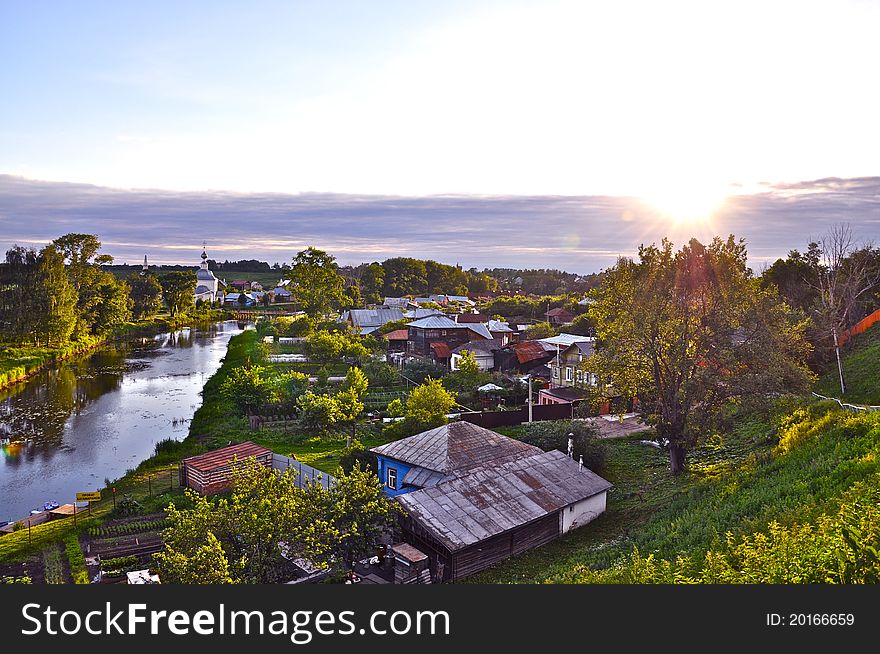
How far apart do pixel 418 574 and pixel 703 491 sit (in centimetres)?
813

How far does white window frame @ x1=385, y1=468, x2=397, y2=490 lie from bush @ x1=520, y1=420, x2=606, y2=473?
20.1 ft

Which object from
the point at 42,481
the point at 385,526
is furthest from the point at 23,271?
the point at 385,526

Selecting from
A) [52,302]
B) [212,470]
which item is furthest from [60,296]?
[212,470]

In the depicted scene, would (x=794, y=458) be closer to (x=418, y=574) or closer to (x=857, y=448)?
Result: (x=857, y=448)

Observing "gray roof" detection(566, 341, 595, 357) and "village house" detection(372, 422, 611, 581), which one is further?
"gray roof" detection(566, 341, 595, 357)

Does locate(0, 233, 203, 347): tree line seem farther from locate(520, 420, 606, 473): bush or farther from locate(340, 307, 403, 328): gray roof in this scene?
locate(520, 420, 606, 473): bush

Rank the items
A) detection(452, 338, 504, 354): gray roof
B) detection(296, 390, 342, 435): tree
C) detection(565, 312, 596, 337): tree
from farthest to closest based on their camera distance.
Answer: detection(565, 312, 596, 337): tree → detection(452, 338, 504, 354): gray roof → detection(296, 390, 342, 435): tree

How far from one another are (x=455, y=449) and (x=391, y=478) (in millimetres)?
2581

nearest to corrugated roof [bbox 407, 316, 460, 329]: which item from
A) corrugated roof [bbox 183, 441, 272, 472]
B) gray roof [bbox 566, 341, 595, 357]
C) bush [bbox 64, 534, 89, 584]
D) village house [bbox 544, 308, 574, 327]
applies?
gray roof [bbox 566, 341, 595, 357]

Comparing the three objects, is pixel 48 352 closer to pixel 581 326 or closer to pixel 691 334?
pixel 581 326

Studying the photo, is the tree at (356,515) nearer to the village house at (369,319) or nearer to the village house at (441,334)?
the village house at (441,334)

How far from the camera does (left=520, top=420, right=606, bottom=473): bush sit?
21.9 m

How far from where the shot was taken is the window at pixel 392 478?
2023cm

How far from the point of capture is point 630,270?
20641 millimetres
